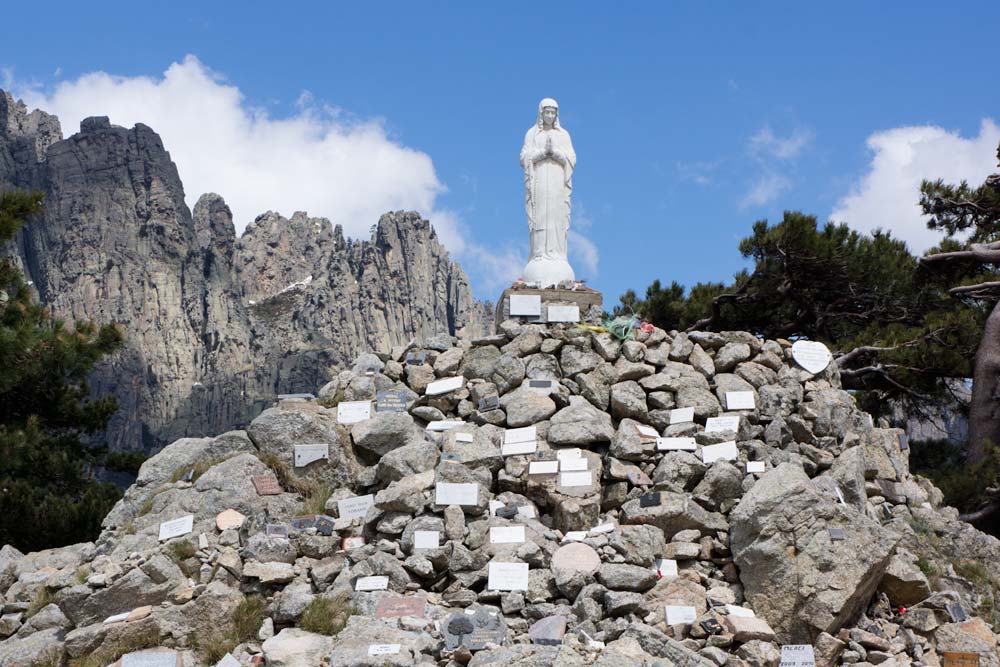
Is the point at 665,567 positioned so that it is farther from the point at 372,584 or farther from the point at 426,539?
the point at 372,584

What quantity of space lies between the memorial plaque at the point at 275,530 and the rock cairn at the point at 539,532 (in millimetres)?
24

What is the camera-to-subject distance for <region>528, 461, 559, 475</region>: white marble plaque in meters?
10.3

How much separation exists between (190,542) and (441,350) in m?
4.19

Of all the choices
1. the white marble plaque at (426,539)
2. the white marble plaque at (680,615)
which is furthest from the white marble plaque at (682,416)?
the white marble plaque at (426,539)

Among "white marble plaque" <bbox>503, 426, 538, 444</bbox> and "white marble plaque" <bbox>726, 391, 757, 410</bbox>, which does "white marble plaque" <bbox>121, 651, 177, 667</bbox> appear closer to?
"white marble plaque" <bbox>503, 426, 538, 444</bbox>

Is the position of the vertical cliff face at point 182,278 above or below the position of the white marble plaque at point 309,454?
above

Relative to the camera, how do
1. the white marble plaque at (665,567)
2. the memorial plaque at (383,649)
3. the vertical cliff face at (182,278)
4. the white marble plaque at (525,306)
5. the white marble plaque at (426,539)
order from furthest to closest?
the vertical cliff face at (182,278)
the white marble plaque at (525,306)
the white marble plaque at (426,539)
the white marble plaque at (665,567)
the memorial plaque at (383,649)

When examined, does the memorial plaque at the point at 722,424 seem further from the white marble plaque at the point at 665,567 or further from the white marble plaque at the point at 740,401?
the white marble plaque at the point at 665,567

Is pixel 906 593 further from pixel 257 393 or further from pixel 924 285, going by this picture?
pixel 257 393

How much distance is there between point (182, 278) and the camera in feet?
287

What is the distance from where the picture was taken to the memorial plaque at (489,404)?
37.3 ft

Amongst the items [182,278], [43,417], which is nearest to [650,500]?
[43,417]

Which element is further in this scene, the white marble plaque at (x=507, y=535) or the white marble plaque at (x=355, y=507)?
the white marble plaque at (x=355, y=507)

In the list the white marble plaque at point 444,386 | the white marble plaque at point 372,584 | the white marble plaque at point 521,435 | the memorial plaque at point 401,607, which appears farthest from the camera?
the white marble plaque at point 444,386
